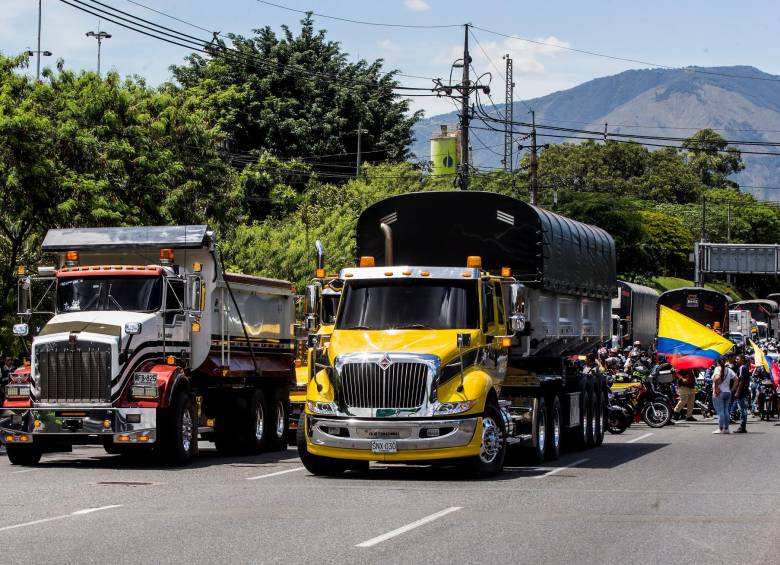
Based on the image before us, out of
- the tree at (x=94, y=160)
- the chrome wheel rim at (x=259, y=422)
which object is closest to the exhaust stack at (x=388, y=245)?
the chrome wheel rim at (x=259, y=422)

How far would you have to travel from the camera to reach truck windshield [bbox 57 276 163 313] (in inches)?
898

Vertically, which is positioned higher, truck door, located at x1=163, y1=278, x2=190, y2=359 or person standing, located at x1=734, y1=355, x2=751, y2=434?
truck door, located at x1=163, y1=278, x2=190, y2=359

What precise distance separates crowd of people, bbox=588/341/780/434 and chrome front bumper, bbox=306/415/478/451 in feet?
33.7

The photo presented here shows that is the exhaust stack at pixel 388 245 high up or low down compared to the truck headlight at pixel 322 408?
up

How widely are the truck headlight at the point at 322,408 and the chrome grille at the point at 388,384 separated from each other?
332mm

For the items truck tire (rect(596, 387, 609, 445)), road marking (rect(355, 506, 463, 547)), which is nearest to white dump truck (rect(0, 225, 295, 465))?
truck tire (rect(596, 387, 609, 445))

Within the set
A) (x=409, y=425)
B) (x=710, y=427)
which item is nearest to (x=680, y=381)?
(x=710, y=427)

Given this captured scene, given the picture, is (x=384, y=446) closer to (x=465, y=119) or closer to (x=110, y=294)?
(x=110, y=294)

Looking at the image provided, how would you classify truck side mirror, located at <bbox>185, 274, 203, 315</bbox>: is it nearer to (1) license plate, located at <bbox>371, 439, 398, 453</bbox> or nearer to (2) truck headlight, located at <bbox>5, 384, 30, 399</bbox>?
(2) truck headlight, located at <bbox>5, 384, 30, 399</bbox>

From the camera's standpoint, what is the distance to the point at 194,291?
74.8 feet

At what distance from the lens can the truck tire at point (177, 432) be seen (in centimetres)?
2219

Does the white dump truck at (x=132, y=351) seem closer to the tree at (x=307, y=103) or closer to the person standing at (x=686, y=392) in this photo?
the person standing at (x=686, y=392)

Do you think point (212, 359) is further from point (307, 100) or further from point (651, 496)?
point (307, 100)

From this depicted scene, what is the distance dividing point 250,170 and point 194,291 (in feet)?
114
